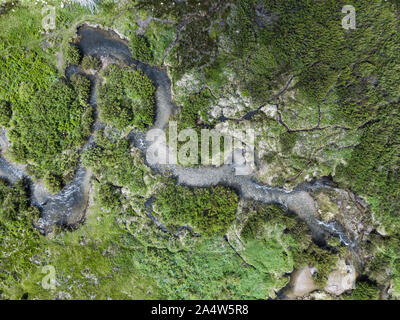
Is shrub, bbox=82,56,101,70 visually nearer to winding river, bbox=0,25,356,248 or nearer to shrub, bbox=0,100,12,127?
winding river, bbox=0,25,356,248

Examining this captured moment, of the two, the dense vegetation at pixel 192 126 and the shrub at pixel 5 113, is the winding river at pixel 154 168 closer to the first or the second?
the dense vegetation at pixel 192 126

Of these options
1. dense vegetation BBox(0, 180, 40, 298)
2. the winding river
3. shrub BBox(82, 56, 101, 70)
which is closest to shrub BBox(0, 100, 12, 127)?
the winding river

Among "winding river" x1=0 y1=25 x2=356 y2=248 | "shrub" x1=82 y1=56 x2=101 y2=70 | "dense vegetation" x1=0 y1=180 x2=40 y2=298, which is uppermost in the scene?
"shrub" x1=82 y1=56 x2=101 y2=70

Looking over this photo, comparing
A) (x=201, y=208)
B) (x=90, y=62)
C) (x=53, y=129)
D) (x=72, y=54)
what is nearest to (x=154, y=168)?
(x=201, y=208)

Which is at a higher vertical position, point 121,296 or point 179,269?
point 179,269

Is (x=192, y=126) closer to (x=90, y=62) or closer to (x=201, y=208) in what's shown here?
(x=201, y=208)

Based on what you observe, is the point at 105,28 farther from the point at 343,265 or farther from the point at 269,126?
the point at 343,265

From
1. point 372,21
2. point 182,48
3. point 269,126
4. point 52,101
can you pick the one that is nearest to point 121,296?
point 52,101

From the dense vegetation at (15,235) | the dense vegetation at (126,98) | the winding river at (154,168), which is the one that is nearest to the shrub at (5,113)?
the winding river at (154,168)

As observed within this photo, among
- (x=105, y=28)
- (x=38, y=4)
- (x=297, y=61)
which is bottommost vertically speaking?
(x=297, y=61)
